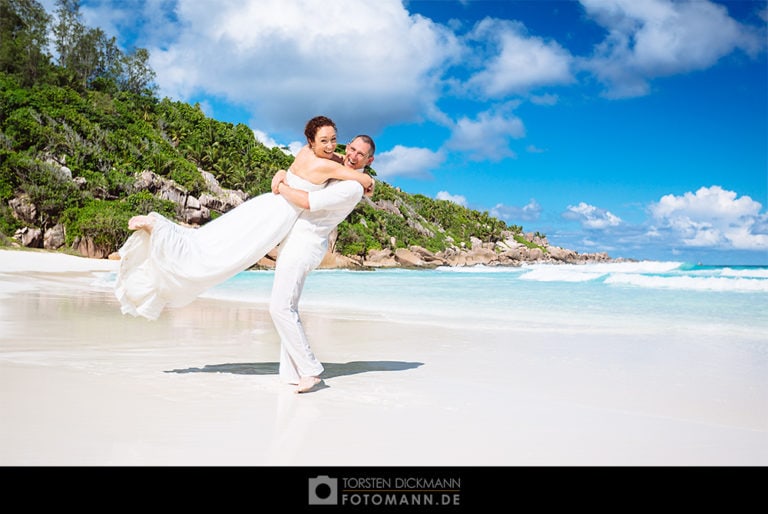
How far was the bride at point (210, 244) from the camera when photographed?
5.12 meters

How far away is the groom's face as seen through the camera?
5262 millimetres

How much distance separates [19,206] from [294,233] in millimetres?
42743

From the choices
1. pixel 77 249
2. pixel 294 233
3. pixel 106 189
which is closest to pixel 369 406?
pixel 294 233

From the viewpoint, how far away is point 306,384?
4.84 metres

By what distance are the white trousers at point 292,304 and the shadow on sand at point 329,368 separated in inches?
21.8

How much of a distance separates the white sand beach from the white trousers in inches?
8.6

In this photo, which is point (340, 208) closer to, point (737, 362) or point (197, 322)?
point (737, 362)

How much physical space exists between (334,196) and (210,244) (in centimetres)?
113

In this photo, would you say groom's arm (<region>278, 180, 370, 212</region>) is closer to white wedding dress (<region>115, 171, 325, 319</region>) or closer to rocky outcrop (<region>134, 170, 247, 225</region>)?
white wedding dress (<region>115, 171, 325, 319</region>)

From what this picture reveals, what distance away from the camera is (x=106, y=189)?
45281 mm
